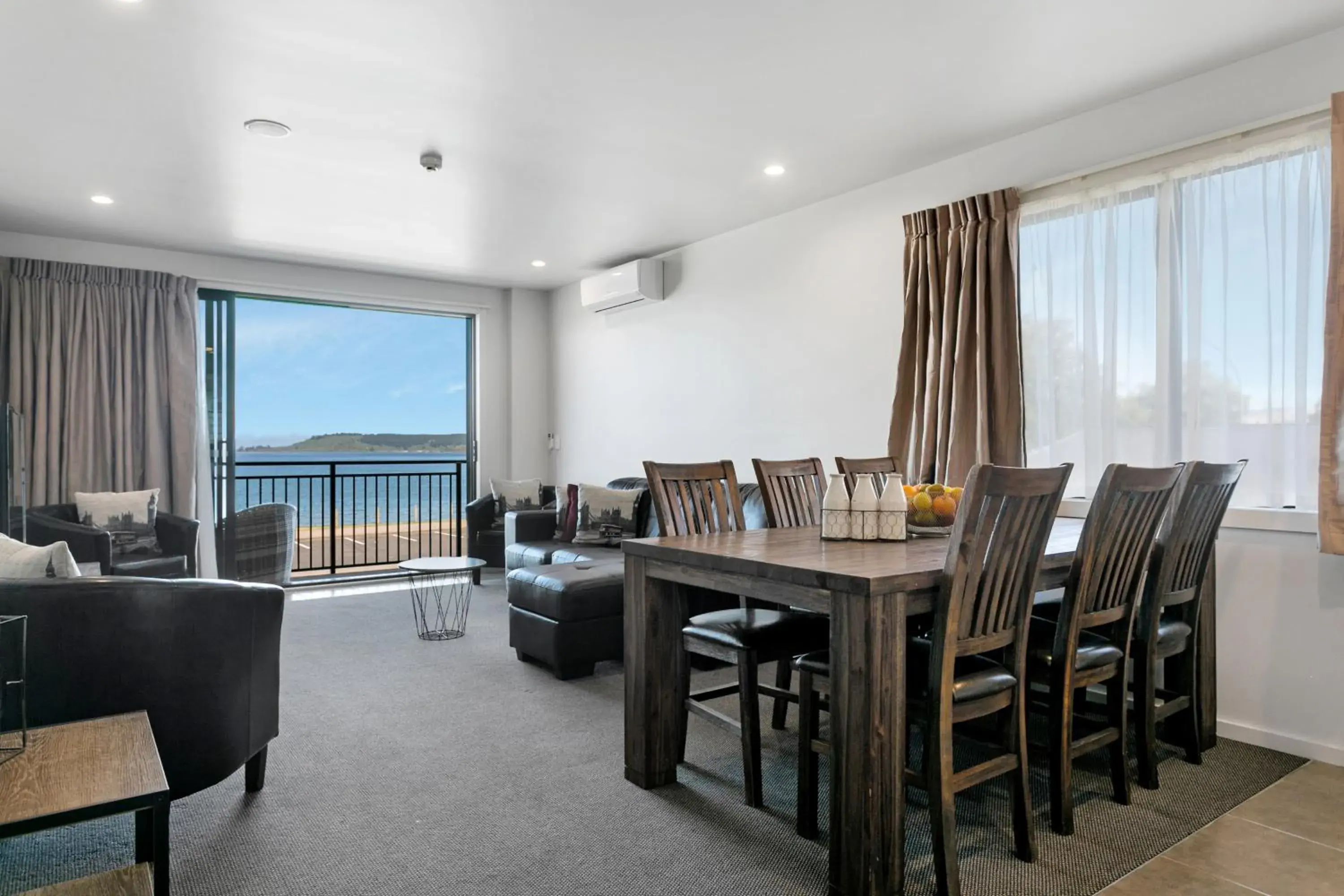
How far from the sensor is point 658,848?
2.10m

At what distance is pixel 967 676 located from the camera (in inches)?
78.6

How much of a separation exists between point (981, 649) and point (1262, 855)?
99cm

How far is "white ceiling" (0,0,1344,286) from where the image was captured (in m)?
2.69

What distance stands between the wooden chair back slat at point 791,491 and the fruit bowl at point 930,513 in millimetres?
554

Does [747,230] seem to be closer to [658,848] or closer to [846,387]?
[846,387]

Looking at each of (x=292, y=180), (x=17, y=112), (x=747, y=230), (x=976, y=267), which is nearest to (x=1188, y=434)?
(x=976, y=267)

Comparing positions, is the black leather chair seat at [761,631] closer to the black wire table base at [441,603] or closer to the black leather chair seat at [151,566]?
the black wire table base at [441,603]

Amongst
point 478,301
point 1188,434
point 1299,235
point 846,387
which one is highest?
point 478,301

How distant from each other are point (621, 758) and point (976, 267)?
107 inches

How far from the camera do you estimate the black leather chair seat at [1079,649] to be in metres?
2.26

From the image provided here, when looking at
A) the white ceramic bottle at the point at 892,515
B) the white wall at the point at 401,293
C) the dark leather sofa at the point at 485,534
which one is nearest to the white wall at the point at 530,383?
the white wall at the point at 401,293

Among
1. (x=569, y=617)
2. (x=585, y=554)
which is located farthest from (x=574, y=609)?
(x=585, y=554)

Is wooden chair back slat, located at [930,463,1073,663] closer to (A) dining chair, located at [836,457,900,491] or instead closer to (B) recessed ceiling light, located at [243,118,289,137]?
(A) dining chair, located at [836,457,900,491]

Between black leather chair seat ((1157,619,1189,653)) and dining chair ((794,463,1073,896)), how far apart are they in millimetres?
734
